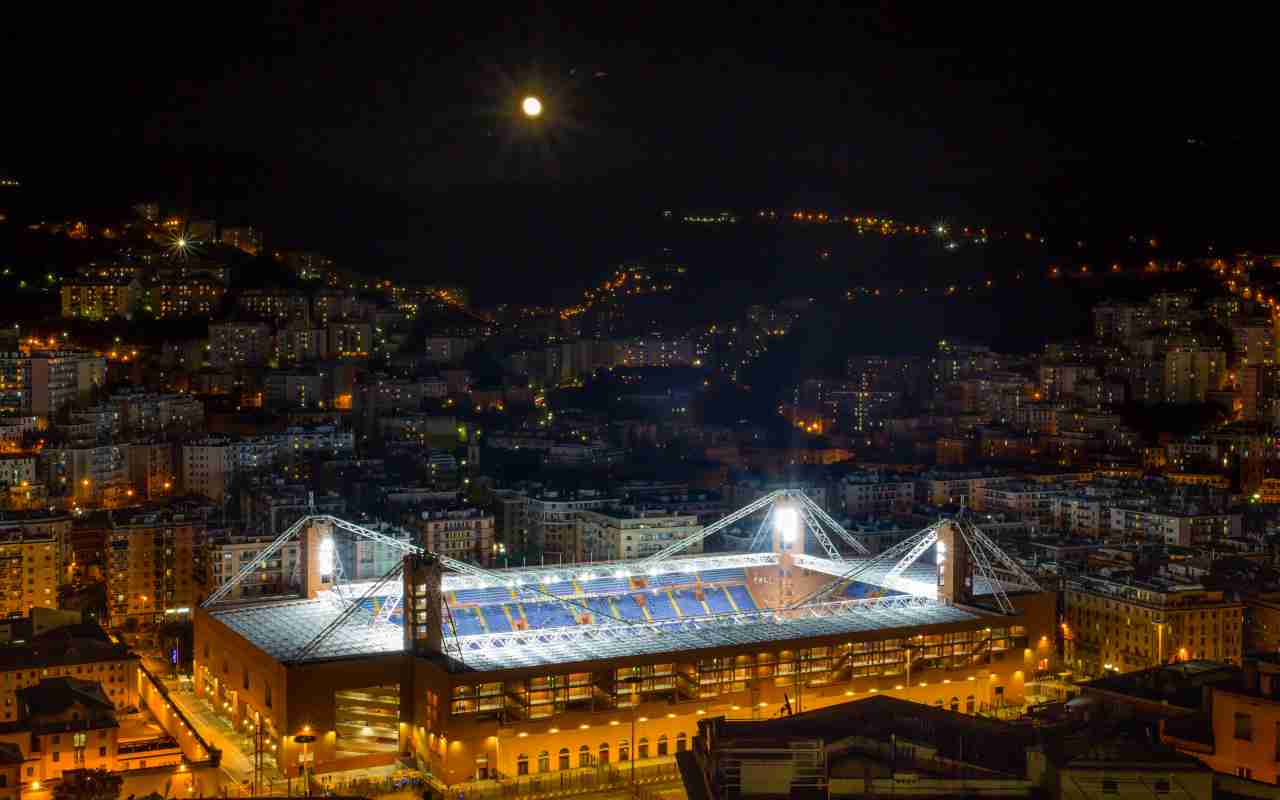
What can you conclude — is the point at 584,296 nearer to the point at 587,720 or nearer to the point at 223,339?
the point at 223,339

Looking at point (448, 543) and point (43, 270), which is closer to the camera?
point (448, 543)

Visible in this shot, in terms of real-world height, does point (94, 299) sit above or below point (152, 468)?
above

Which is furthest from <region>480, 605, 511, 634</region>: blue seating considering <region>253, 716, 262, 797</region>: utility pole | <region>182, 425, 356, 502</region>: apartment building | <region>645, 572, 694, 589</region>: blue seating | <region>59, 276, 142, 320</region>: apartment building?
<region>59, 276, 142, 320</region>: apartment building

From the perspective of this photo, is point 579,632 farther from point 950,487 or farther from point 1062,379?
point 1062,379

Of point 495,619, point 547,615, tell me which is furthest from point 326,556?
point 547,615

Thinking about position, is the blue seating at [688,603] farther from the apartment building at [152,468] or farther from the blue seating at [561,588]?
the apartment building at [152,468]

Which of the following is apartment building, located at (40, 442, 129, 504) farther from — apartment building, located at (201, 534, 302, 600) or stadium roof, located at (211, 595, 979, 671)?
stadium roof, located at (211, 595, 979, 671)

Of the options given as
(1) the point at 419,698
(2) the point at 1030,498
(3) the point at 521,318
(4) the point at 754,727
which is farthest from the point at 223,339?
(4) the point at 754,727
